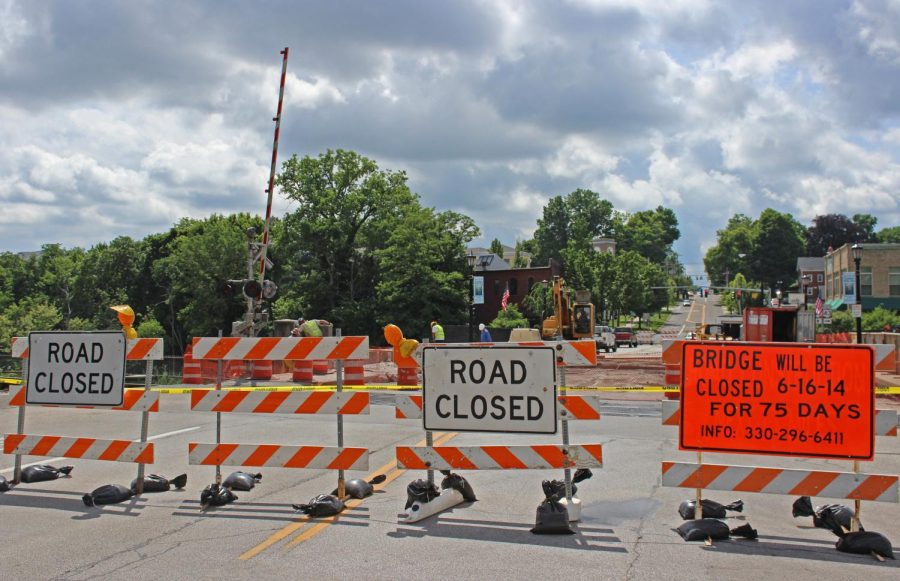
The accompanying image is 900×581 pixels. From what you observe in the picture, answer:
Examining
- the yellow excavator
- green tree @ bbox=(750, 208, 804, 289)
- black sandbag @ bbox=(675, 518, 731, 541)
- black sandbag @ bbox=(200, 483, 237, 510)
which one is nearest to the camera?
black sandbag @ bbox=(675, 518, 731, 541)

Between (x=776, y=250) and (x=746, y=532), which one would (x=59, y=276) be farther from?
(x=776, y=250)

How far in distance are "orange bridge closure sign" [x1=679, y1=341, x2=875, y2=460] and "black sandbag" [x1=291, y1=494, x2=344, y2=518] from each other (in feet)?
10.3

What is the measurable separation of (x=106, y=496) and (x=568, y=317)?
3719cm

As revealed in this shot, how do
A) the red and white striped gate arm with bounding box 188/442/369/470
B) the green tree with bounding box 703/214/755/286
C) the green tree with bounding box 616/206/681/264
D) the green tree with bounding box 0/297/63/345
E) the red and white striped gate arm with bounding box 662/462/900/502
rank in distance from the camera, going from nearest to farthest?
the red and white striped gate arm with bounding box 662/462/900/502 → the red and white striped gate arm with bounding box 188/442/369/470 → the green tree with bounding box 0/297/63/345 → the green tree with bounding box 703/214/755/286 → the green tree with bounding box 616/206/681/264

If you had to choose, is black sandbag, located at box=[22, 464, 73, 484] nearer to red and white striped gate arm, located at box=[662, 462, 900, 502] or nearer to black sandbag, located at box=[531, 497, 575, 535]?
black sandbag, located at box=[531, 497, 575, 535]

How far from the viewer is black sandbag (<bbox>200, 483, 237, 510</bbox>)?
7645mm

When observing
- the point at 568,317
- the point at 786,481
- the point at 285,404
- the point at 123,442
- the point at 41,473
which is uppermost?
the point at 568,317

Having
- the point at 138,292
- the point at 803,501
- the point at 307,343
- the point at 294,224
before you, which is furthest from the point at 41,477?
the point at 138,292

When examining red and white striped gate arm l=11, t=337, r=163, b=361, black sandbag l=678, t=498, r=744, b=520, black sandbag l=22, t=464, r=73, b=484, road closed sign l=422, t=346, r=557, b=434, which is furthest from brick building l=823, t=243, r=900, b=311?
black sandbag l=22, t=464, r=73, b=484

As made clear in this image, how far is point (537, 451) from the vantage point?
22.8ft

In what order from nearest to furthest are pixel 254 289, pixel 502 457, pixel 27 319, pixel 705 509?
pixel 705 509
pixel 502 457
pixel 254 289
pixel 27 319

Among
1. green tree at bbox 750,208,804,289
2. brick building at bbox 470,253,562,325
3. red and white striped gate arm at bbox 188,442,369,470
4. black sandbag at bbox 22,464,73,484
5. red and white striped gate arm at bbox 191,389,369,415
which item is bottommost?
black sandbag at bbox 22,464,73,484

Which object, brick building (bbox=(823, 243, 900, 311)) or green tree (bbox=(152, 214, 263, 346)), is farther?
brick building (bbox=(823, 243, 900, 311))

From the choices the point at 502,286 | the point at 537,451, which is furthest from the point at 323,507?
the point at 502,286
